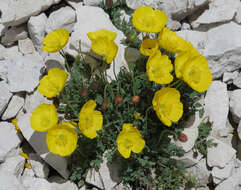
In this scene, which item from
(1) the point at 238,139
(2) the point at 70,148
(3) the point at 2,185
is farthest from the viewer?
(1) the point at 238,139

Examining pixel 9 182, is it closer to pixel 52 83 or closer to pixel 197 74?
pixel 52 83

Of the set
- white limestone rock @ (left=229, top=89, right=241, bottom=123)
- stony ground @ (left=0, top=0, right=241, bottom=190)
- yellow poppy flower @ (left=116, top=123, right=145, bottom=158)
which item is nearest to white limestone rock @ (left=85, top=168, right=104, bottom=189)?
stony ground @ (left=0, top=0, right=241, bottom=190)

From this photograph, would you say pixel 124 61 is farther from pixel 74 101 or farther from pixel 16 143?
pixel 16 143

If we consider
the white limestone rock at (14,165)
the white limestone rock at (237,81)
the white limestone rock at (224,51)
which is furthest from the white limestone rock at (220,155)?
the white limestone rock at (14,165)

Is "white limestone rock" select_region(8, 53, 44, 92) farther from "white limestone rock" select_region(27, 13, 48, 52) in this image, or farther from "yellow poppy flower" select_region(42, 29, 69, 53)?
"yellow poppy flower" select_region(42, 29, 69, 53)

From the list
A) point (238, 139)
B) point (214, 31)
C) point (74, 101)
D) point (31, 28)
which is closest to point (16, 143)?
point (74, 101)

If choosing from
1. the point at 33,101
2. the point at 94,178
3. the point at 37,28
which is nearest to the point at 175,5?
the point at 37,28
